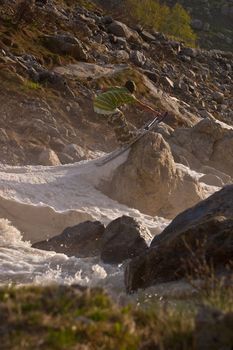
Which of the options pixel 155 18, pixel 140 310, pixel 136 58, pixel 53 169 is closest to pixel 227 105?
pixel 136 58

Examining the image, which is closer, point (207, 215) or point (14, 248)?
point (207, 215)

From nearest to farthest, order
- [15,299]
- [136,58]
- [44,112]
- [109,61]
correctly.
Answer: [15,299], [44,112], [109,61], [136,58]

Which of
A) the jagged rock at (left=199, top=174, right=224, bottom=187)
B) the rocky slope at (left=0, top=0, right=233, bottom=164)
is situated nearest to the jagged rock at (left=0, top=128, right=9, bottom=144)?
the rocky slope at (left=0, top=0, right=233, bottom=164)

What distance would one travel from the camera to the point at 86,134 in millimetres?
21000

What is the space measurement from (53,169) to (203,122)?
20.2ft

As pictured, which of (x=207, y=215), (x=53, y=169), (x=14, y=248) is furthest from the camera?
(x=53, y=169)

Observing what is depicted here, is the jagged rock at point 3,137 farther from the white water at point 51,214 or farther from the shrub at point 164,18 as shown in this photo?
the shrub at point 164,18

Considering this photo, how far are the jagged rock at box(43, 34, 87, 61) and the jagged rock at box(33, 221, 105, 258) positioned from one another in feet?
55.3

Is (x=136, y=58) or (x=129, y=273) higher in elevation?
(x=129, y=273)

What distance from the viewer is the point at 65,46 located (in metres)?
27.5

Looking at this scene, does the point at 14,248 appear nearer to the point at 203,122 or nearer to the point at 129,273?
the point at 129,273

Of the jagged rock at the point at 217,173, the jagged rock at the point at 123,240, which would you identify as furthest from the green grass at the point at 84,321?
the jagged rock at the point at 217,173

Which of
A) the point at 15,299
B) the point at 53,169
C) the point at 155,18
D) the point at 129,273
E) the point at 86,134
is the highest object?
the point at 15,299

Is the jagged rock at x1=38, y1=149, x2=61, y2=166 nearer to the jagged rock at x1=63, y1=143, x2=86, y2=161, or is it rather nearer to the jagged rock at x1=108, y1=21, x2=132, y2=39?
the jagged rock at x1=63, y1=143, x2=86, y2=161
